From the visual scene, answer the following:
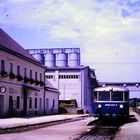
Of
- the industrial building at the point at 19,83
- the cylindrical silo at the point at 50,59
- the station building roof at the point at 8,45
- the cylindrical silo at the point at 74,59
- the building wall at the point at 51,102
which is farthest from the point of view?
the cylindrical silo at the point at 50,59

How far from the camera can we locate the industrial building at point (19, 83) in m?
39.8

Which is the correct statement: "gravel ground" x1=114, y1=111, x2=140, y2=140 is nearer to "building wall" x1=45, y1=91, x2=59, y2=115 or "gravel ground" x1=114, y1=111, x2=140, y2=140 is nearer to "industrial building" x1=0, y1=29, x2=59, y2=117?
"industrial building" x1=0, y1=29, x2=59, y2=117

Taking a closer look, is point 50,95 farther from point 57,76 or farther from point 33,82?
point 57,76

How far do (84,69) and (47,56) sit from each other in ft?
36.6

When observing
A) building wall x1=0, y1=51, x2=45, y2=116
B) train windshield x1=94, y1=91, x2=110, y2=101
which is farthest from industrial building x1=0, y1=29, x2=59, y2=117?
train windshield x1=94, y1=91, x2=110, y2=101

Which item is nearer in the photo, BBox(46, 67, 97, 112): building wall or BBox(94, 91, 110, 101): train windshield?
BBox(94, 91, 110, 101): train windshield

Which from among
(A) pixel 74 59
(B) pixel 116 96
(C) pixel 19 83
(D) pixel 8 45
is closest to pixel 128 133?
(B) pixel 116 96

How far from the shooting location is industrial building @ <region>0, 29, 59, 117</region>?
1565 inches

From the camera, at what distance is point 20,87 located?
4466 cm

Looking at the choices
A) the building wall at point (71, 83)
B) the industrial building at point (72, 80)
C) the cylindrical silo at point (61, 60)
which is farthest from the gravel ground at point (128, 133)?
the cylindrical silo at point (61, 60)

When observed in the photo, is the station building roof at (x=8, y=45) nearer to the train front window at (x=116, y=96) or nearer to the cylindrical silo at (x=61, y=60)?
the train front window at (x=116, y=96)

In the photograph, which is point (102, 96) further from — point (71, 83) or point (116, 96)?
point (71, 83)

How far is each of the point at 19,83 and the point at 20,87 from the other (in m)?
0.42

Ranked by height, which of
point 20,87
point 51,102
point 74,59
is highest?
point 74,59
